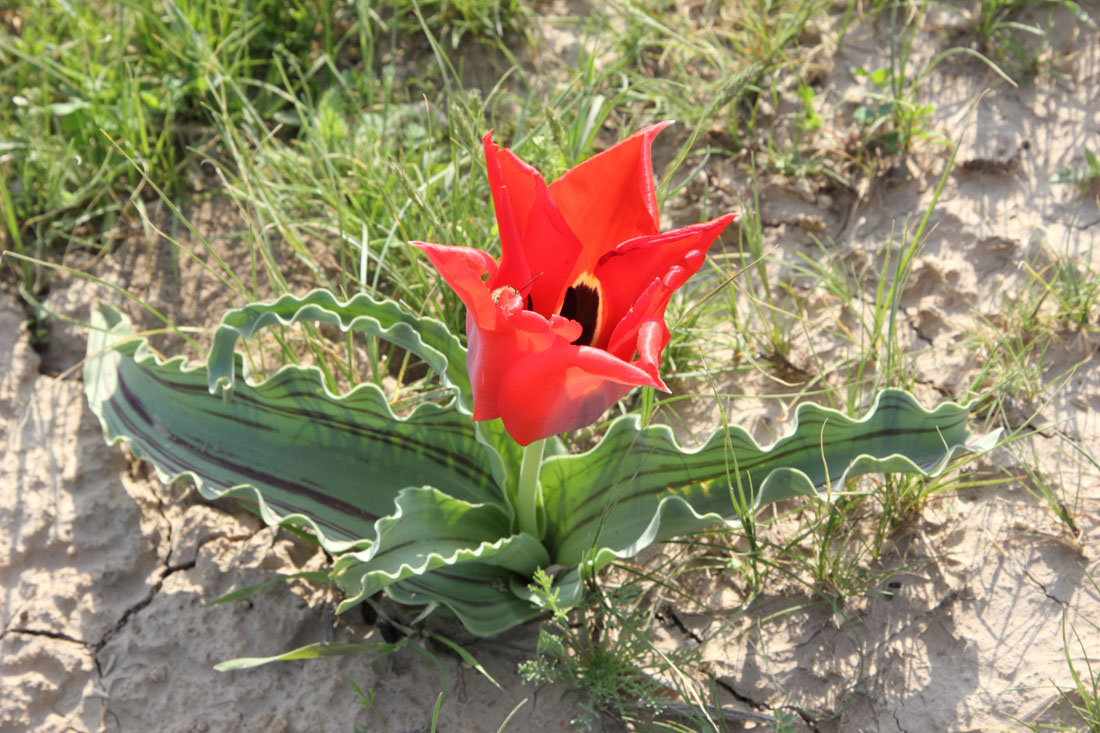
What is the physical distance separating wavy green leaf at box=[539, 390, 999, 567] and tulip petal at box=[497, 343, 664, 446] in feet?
0.88

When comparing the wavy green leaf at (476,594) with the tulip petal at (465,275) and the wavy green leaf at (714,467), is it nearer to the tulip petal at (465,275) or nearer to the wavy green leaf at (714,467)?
the wavy green leaf at (714,467)

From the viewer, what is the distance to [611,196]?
1312 millimetres

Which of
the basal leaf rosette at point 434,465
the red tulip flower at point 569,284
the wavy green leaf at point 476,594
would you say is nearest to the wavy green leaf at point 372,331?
the basal leaf rosette at point 434,465

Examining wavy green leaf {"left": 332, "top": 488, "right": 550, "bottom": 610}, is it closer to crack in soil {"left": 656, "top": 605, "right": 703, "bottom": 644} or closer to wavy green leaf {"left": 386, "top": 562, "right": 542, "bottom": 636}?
wavy green leaf {"left": 386, "top": 562, "right": 542, "bottom": 636}

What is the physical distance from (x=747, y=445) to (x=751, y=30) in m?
1.36

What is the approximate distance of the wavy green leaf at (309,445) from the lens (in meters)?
1.68

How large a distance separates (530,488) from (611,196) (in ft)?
1.66

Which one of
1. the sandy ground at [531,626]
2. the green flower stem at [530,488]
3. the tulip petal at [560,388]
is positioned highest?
the tulip petal at [560,388]

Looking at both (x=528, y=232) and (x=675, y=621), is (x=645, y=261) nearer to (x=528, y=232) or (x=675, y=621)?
(x=528, y=232)

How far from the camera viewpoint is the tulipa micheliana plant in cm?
124

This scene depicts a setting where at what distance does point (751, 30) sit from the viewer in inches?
97.0

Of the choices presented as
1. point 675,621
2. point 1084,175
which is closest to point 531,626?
point 675,621

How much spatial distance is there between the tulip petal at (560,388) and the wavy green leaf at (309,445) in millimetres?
419

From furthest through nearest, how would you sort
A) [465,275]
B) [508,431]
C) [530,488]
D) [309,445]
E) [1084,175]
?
[1084,175] → [309,445] → [530,488] → [508,431] → [465,275]
